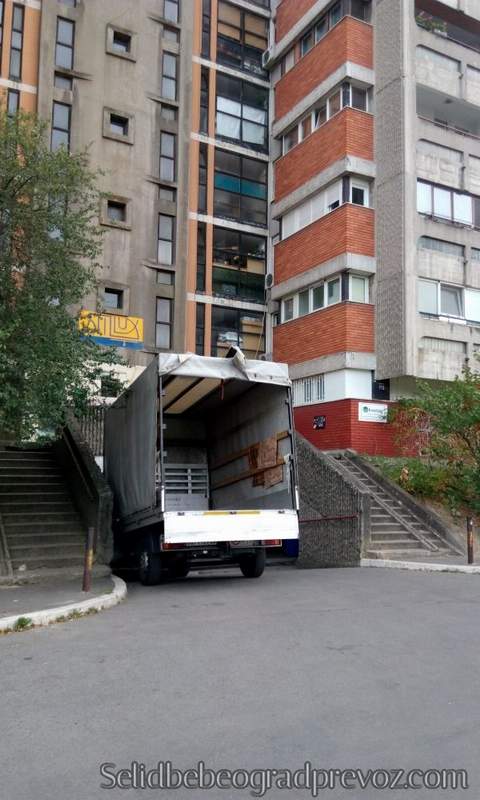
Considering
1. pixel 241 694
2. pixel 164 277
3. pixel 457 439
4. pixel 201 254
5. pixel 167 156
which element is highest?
pixel 167 156

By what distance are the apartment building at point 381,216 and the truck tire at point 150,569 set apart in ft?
38.1

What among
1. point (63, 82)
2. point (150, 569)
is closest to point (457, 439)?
point (150, 569)

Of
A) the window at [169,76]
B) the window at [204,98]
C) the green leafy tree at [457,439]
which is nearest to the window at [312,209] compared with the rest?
the window at [204,98]

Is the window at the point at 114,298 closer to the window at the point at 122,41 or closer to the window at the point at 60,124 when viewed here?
the window at the point at 60,124

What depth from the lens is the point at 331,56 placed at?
2623 centimetres

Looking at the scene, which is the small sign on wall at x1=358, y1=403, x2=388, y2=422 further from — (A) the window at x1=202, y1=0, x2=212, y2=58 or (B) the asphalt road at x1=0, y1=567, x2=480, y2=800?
(A) the window at x1=202, y1=0, x2=212, y2=58

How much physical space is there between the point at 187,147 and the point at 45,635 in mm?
24840

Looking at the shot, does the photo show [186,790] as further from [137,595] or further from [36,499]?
[36,499]

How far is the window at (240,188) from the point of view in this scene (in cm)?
3041

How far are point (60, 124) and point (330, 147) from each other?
10128mm

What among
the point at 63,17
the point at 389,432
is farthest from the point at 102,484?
the point at 63,17

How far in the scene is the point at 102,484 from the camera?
14.3m

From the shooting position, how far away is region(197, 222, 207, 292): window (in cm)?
2917

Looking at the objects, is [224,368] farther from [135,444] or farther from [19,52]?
[19,52]
